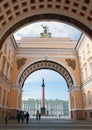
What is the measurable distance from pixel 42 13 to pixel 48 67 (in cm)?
2545

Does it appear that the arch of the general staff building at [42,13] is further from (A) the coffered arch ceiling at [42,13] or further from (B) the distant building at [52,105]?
(B) the distant building at [52,105]

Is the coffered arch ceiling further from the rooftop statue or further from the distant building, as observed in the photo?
the distant building

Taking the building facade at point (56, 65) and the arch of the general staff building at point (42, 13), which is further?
the building facade at point (56, 65)

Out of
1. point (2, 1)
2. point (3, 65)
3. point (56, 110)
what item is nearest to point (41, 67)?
point (3, 65)

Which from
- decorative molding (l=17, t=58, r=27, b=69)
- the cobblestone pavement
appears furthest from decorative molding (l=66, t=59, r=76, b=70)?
the cobblestone pavement

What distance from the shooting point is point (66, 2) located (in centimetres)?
1689

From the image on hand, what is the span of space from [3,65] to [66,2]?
1756 centimetres

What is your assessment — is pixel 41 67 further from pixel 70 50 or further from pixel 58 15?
pixel 58 15

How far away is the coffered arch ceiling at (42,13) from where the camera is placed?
16.4m

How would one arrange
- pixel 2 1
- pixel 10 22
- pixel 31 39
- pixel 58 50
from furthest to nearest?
pixel 31 39 → pixel 58 50 → pixel 10 22 → pixel 2 1

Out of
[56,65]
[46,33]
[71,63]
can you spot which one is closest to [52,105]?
[46,33]

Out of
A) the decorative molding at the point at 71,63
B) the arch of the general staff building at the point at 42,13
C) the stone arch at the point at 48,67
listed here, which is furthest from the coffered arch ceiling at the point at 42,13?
the stone arch at the point at 48,67

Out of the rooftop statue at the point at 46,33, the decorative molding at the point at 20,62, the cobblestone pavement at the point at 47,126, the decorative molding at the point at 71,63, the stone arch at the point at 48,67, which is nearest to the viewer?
the cobblestone pavement at the point at 47,126

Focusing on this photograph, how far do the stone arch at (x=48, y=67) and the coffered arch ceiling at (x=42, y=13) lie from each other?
814 inches
